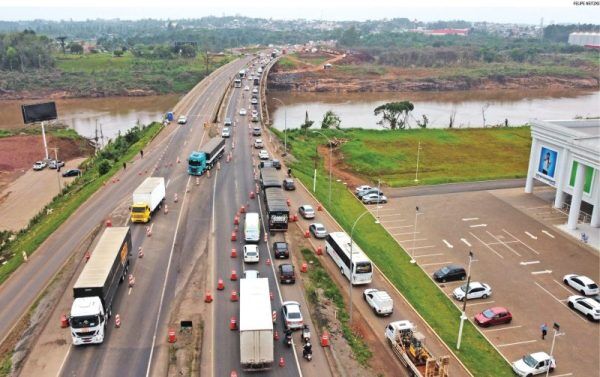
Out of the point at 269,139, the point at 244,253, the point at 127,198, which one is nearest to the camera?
the point at 244,253

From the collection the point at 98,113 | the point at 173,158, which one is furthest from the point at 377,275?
the point at 98,113

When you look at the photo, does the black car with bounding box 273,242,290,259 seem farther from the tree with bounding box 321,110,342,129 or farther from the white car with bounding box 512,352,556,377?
the tree with bounding box 321,110,342,129

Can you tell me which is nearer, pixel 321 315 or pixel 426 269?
pixel 321 315

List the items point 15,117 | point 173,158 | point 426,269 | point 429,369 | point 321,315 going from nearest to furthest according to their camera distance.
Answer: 1. point 429,369
2. point 321,315
3. point 426,269
4. point 173,158
5. point 15,117

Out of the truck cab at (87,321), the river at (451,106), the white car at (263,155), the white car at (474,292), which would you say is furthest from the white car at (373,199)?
the river at (451,106)

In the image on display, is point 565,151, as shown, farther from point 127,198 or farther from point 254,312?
point 127,198

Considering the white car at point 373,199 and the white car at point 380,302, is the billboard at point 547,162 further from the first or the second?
the white car at point 380,302

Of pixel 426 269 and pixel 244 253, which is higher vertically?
pixel 244 253

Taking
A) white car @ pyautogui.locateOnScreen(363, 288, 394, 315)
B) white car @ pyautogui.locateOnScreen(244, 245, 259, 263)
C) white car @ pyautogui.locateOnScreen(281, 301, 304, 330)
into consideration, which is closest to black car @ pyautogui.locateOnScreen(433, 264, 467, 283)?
white car @ pyautogui.locateOnScreen(363, 288, 394, 315)
